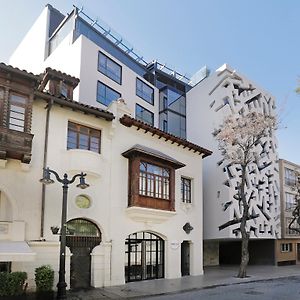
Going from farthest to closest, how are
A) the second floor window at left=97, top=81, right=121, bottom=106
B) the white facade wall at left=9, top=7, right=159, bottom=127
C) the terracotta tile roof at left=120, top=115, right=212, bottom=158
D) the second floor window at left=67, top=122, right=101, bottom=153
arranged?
the second floor window at left=97, top=81, right=121, bottom=106 < the white facade wall at left=9, top=7, right=159, bottom=127 < the terracotta tile roof at left=120, top=115, right=212, bottom=158 < the second floor window at left=67, top=122, right=101, bottom=153

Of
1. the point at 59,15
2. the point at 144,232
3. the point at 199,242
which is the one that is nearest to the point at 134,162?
the point at 144,232

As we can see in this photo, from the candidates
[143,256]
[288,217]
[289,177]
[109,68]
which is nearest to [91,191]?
[143,256]

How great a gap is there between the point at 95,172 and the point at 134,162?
2487 mm

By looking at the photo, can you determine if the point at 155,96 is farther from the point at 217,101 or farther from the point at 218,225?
the point at 218,225

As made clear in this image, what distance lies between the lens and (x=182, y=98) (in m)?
36.2

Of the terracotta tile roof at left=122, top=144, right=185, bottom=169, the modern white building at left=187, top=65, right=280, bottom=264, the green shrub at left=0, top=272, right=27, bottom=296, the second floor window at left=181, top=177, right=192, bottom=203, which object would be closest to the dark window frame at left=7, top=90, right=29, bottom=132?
the green shrub at left=0, top=272, right=27, bottom=296

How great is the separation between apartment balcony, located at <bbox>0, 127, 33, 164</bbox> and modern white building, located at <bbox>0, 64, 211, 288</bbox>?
4 centimetres

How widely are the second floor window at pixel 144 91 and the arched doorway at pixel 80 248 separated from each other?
63.8ft

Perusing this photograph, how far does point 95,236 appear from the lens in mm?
17500

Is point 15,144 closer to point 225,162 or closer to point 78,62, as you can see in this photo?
point 78,62

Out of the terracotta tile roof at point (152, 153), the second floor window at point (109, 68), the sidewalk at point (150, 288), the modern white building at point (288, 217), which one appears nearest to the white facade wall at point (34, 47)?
the second floor window at point (109, 68)

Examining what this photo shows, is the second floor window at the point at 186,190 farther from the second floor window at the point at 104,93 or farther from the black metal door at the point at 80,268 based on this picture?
the second floor window at the point at 104,93

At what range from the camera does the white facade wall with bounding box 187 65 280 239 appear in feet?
91.5

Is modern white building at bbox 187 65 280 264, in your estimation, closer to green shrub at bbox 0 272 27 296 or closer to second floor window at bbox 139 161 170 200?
second floor window at bbox 139 161 170 200
